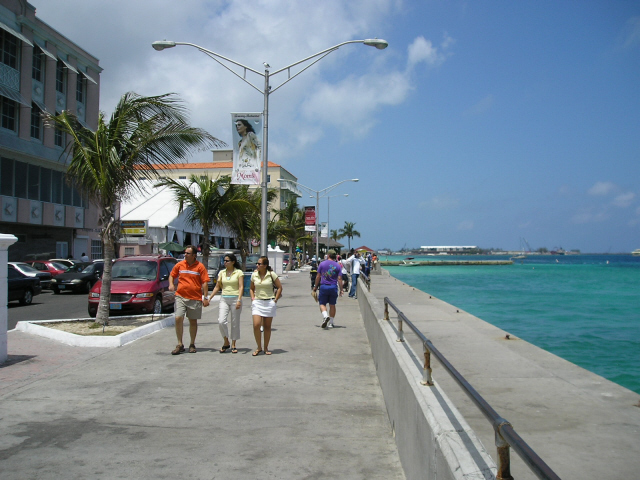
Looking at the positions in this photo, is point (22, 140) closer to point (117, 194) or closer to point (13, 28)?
point (13, 28)

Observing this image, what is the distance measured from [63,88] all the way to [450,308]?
28.5 m

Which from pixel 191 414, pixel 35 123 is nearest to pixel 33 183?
pixel 35 123

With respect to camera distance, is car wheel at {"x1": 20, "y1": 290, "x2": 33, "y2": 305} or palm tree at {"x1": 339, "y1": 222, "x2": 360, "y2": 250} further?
palm tree at {"x1": 339, "y1": 222, "x2": 360, "y2": 250}

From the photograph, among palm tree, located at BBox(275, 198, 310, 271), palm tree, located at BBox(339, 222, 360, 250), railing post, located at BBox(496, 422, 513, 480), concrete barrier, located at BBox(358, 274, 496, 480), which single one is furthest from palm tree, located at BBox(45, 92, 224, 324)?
palm tree, located at BBox(339, 222, 360, 250)

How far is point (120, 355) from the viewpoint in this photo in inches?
377

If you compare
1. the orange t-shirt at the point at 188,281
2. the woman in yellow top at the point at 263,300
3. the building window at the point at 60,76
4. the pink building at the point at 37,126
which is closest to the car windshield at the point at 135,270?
the orange t-shirt at the point at 188,281

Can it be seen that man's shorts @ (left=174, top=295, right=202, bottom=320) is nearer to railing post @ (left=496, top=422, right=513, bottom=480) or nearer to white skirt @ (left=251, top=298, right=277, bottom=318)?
white skirt @ (left=251, top=298, right=277, bottom=318)

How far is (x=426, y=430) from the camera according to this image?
3666 millimetres

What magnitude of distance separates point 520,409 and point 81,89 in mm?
37902

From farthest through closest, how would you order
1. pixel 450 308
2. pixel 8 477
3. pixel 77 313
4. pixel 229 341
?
pixel 450 308
pixel 77 313
pixel 229 341
pixel 8 477

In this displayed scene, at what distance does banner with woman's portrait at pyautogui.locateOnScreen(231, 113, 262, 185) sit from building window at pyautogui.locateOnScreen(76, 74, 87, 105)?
2643 cm

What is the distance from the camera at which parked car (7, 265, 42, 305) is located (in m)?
19.2

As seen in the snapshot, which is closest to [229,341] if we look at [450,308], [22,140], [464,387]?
[464,387]

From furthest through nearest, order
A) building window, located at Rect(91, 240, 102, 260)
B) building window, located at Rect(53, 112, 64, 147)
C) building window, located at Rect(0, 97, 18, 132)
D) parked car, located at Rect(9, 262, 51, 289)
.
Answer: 1. building window, located at Rect(91, 240, 102, 260)
2. building window, located at Rect(53, 112, 64, 147)
3. building window, located at Rect(0, 97, 18, 132)
4. parked car, located at Rect(9, 262, 51, 289)
